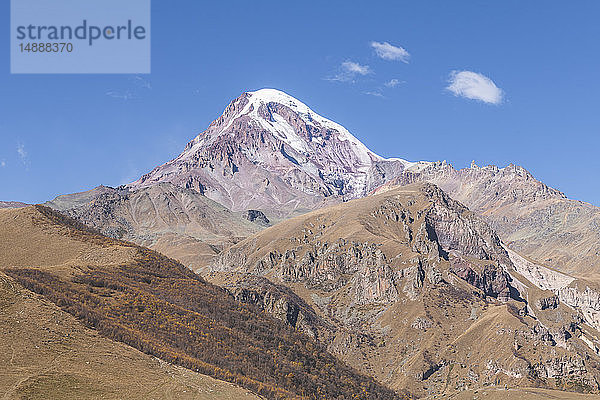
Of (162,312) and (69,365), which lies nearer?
(69,365)

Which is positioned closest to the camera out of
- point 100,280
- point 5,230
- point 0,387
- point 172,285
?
point 0,387

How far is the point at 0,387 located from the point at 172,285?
45.5 m

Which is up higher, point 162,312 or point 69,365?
point 162,312

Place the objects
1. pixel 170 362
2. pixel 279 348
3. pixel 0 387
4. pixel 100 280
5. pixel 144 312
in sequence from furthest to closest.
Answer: pixel 279 348 < pixel 100 280 < pixel 144 312 < pixel 170 362 < pixel 0 387

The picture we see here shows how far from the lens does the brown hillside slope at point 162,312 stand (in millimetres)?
51938

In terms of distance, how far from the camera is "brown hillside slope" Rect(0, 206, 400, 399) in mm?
51938

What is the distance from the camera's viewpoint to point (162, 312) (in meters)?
64.1

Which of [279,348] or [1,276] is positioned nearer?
[1,276]

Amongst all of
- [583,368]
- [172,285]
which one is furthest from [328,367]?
[583,368]

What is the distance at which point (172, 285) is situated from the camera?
79.4 metres

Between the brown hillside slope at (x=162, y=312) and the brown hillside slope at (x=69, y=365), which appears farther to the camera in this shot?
the brown hillside slope at (x=162, y=312)

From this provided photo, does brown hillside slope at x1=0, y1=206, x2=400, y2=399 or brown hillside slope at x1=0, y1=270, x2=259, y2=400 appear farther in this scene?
brown hillside slope at x1=0, y1=206, x2=400, y2=399

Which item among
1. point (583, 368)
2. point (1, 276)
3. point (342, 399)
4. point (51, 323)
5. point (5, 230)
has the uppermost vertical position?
point (5, 230)

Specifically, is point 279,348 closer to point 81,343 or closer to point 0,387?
point 81,343
